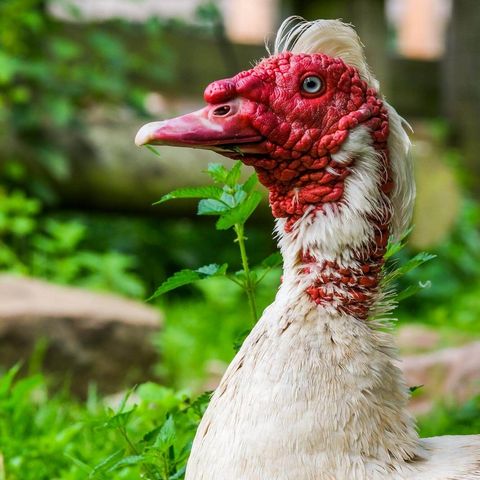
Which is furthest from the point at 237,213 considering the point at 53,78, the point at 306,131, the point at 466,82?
the point at 466,82

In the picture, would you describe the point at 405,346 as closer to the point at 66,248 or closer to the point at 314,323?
the point at 66,248

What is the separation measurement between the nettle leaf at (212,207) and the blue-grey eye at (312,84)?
0.32m

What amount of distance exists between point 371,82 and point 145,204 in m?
4.01

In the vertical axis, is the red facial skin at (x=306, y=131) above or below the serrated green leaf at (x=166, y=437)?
above

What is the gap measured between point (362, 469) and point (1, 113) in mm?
4226

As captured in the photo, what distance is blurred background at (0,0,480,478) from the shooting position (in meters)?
4.16

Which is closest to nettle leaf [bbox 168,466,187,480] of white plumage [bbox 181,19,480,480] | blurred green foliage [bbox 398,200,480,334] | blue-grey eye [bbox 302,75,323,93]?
white plumage [bbox 181,19,480,480]

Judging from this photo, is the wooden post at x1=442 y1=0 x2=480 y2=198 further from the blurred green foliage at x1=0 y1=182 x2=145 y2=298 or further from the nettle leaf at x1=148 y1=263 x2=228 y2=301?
the nettle leaf at x1=148 y1=263 x2=228 y2=301

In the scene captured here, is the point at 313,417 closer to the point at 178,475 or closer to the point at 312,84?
the point at 178,475

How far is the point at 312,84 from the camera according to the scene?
6.08ft

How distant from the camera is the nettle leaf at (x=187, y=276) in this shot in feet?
6.47

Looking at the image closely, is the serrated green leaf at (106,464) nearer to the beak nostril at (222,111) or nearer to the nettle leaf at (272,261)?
the nettle leaf at (272,261)

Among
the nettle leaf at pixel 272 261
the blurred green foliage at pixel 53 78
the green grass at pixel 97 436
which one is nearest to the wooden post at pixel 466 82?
the blurred green foliage at pixel 53 78

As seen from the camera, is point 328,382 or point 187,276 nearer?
point 328,382
